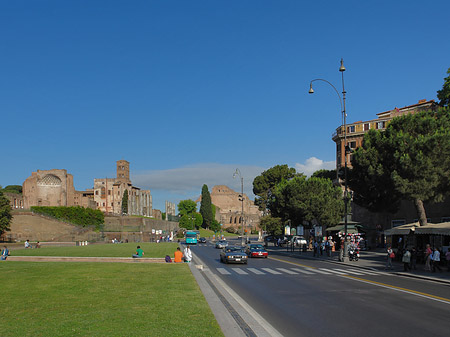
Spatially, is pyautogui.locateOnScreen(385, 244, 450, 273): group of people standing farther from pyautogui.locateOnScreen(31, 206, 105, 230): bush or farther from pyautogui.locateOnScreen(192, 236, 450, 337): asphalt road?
pyautogui.locateOnScreen(31, 206, 105, 230): bush

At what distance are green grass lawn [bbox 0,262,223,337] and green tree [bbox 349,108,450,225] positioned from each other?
72.9 ft

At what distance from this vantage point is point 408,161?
1303 inches

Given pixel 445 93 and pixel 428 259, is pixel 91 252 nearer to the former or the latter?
pixel 428 259

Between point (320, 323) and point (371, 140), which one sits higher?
point (371, 140)

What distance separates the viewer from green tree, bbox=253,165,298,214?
99.9 meters

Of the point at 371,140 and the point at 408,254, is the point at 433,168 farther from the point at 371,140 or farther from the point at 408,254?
the point at 408,254

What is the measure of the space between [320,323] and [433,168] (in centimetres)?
2620

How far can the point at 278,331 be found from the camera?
9922 mm

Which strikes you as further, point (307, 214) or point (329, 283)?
point (307, 214)

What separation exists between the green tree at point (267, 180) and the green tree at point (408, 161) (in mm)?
60062

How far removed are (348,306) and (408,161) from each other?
73.4ft

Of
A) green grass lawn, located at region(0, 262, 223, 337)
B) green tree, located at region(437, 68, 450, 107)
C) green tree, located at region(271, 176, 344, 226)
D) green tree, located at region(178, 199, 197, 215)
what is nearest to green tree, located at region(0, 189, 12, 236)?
green tree, located at region(271, 176, 344, 226)

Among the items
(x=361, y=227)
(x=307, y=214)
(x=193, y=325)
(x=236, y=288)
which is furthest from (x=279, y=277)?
(x=307, y=214)

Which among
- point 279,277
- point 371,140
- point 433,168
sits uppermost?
point 371,140
